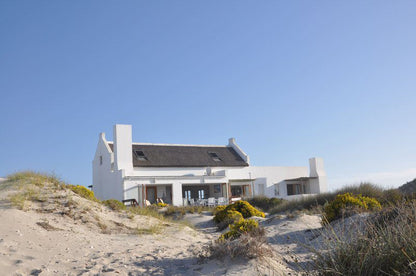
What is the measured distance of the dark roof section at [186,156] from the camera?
26.6 metres

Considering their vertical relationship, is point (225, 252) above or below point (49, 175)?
below

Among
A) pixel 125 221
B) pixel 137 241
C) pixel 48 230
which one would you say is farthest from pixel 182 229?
pixel 48 230

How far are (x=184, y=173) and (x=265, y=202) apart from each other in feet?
26.6

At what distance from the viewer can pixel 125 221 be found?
988cm

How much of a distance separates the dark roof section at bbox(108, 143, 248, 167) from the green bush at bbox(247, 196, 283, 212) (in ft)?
24.0

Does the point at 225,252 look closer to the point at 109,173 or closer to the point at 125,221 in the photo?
the point at 125,221

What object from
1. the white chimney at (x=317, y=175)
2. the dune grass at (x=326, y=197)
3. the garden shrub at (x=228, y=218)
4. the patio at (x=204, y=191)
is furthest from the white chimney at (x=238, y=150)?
the garden shrub at (x=228, y=218)

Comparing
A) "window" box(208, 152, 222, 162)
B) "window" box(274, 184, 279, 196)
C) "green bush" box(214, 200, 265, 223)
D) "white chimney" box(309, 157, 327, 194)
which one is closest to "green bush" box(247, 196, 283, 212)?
"green bush" box(214, 200, 265, 223)

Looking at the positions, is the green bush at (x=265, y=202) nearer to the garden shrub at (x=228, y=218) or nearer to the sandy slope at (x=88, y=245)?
the garden shrub at (x=228, y=218)

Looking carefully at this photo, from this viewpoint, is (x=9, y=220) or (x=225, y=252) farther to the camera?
(x=9, y=220)

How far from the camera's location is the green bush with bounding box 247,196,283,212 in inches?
784

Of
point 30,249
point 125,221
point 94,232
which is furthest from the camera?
point 125,221

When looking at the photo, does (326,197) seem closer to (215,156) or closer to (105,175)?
(215,156)

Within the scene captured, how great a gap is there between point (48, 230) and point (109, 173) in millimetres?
19145
